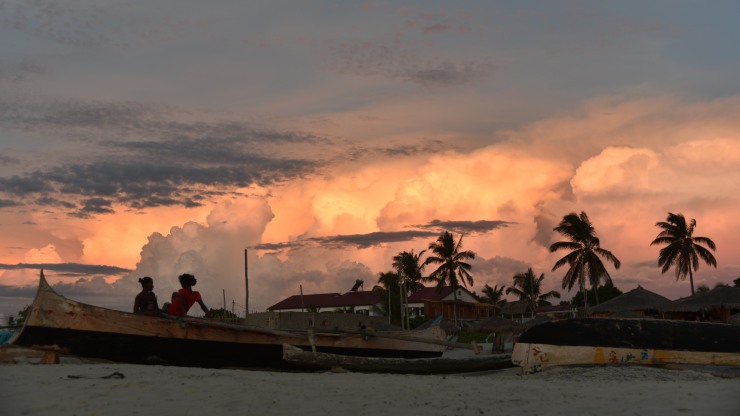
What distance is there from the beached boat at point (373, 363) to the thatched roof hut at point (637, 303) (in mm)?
23105

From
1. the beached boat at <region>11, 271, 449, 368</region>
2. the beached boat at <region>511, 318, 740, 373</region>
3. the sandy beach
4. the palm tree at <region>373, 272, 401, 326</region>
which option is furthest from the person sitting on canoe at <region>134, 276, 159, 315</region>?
the palm tree at <region>373, 272, 401, 326</region>

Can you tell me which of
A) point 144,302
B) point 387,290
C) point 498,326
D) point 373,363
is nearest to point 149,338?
point 144,302

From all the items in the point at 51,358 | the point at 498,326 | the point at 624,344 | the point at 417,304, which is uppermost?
the point at 417,304

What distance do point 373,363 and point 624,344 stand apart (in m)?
5.09

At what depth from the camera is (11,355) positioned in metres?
15.7

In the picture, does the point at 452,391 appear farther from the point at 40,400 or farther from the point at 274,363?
the point at 274,363

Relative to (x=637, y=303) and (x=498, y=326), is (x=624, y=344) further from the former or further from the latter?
(x=498, y=326)

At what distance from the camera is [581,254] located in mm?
49625

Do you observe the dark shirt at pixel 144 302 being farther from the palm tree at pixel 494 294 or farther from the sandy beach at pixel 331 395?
the palm tree at pixel 494 294

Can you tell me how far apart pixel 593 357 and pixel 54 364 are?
10468 millimetres

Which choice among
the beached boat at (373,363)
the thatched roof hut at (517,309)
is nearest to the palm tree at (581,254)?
the thatched roof hut at (517,309)

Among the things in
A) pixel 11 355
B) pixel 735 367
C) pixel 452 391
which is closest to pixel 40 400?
pixel 452 391

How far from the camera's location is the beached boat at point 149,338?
43.7 ft

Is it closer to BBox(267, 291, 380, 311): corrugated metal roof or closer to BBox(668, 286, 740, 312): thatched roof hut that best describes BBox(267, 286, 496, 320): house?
BBox(267, 291, 380, 311): corrugated metal roof
